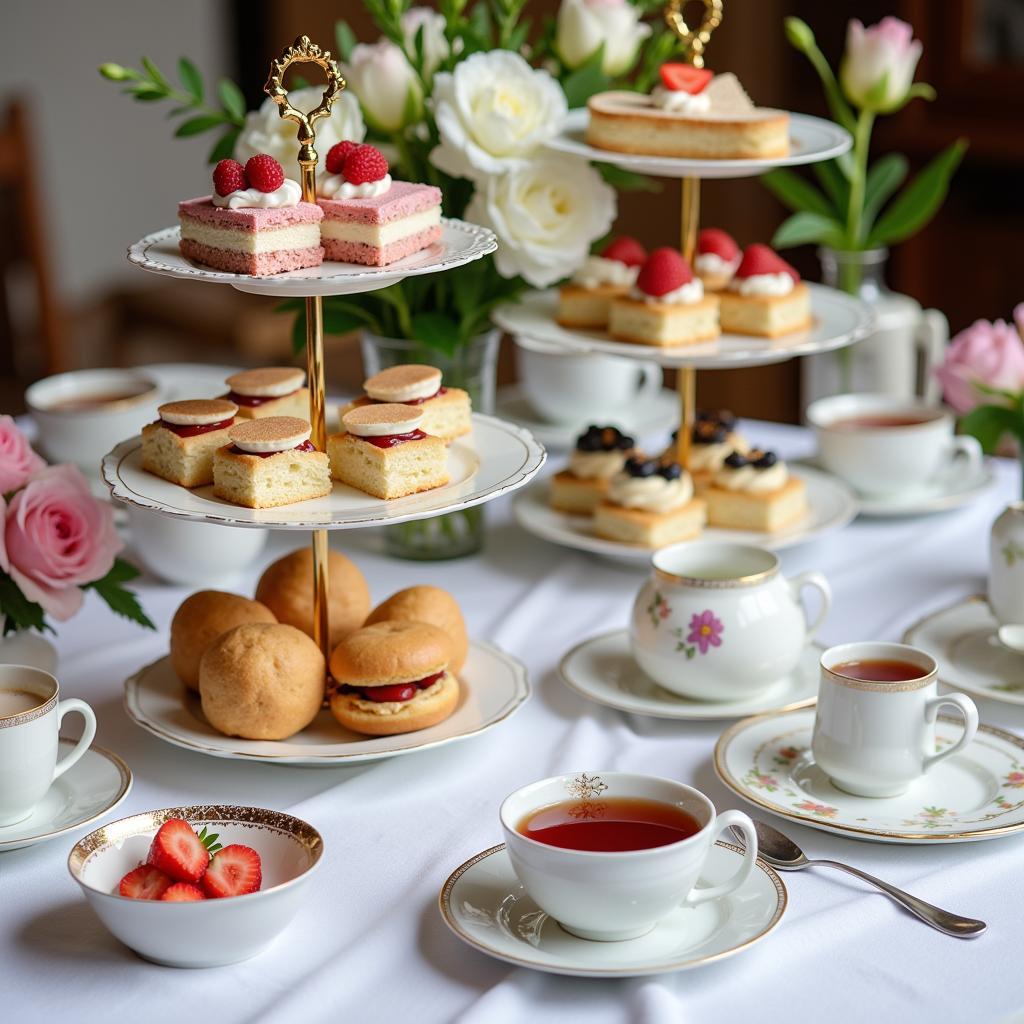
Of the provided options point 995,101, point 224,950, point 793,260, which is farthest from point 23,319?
point 224,950

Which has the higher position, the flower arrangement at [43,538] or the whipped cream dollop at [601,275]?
the whipped cream dollop at [601,275]

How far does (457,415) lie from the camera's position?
143 cm

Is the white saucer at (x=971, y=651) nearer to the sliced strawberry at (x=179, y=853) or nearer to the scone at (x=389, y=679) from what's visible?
the scone at (x=389, y=679)

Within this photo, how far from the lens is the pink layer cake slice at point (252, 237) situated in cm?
120

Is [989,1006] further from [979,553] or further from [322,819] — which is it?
[979,553]

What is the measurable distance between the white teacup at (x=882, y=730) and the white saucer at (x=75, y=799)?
592 mm

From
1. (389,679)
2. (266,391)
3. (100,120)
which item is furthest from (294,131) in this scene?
(100,120)

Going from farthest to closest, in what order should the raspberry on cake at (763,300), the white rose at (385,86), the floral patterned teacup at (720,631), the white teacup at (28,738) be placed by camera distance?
1. the raspberry on cake at (763,300)
2. the white rose at (385,86)
3. the floral patterned teacup at (720,631)
4. the white teacup at (28,738)

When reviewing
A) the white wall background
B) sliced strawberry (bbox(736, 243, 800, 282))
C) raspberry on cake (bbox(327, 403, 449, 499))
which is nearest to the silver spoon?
raspberry on cake (bbox(327, 403, 449, 499))

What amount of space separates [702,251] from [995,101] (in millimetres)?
1925

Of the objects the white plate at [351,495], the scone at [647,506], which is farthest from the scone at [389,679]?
the scone at [647,506]

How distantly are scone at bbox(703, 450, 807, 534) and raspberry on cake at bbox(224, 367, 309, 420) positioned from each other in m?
0.60

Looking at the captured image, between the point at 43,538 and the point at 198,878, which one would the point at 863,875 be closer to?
the point at 198,878

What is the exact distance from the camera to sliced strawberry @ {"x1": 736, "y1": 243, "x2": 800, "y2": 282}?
181 centimetres
